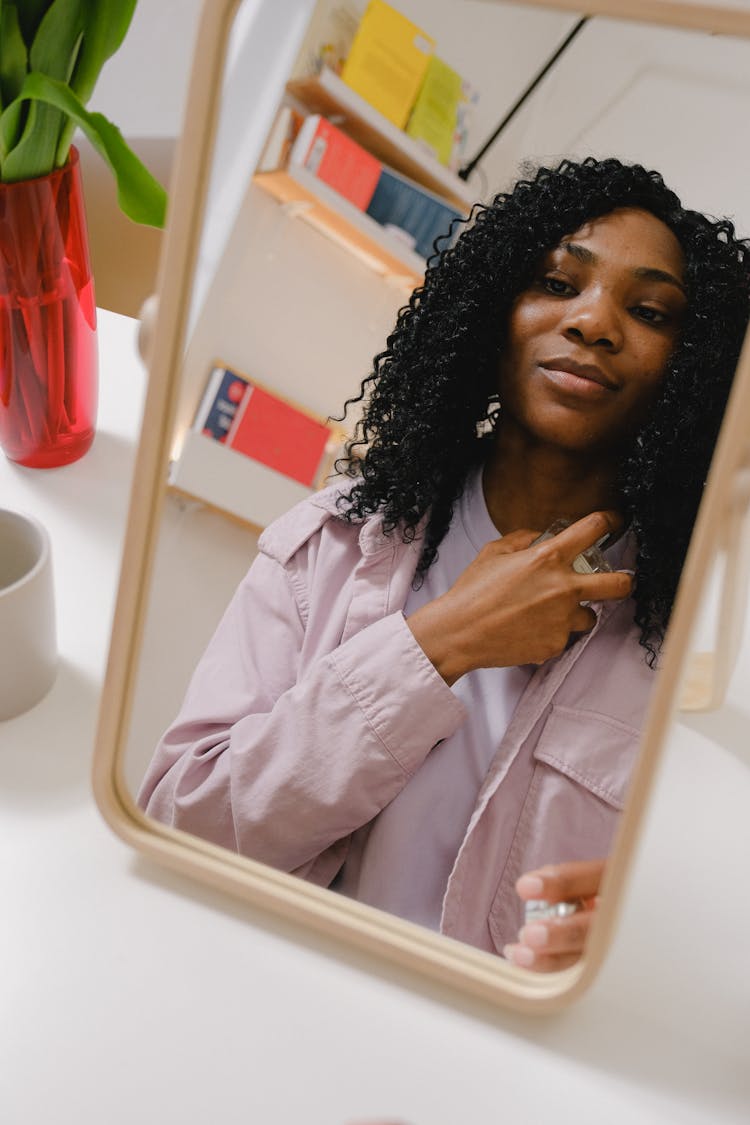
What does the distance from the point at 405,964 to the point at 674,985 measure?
127mm

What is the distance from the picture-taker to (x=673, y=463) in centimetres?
36

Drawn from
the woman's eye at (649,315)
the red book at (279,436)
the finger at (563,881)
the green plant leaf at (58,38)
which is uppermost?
the woman's eye at (649,315)

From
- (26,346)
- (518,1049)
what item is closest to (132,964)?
(518,1049)

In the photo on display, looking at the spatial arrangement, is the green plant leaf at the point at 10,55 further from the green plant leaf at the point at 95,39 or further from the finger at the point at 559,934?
the finger at the point at 559,934

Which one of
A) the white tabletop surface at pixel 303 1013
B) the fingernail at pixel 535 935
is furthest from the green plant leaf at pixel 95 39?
the fingernail at pixel 535 935

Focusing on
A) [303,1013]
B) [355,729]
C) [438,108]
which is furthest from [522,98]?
[303,1013]

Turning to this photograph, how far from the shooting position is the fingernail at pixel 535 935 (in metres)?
0.38

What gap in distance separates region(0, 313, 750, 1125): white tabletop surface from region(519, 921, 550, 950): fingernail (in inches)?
1.6

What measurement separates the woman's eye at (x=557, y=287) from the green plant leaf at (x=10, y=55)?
0.38 m

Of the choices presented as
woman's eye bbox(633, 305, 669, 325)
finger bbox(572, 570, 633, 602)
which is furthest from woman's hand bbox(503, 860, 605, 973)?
woman's eye bbox(633, 305, 669, 325)

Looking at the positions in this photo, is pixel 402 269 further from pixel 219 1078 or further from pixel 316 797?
pixel 219 1078

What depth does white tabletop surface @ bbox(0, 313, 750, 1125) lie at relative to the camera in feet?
1.23

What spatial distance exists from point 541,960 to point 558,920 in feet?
0.07

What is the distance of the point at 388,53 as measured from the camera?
1.26 feet
